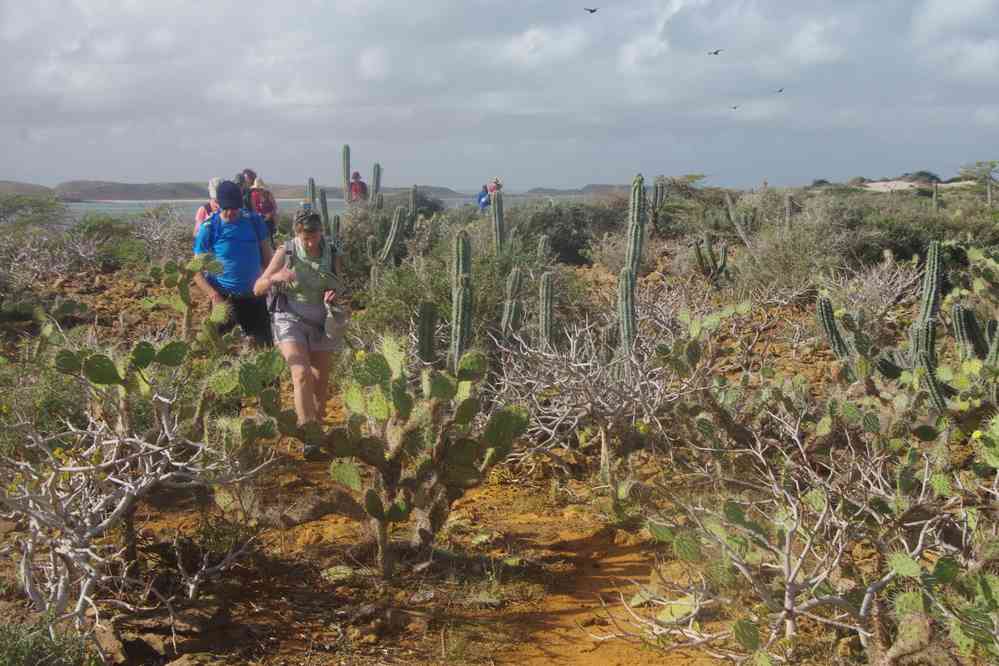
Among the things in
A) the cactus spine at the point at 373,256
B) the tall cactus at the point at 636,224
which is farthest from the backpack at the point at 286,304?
the cactus spine at the point at 373,256

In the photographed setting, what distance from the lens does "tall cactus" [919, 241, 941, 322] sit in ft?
21.3

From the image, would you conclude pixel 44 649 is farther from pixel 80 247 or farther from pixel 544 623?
pixel 80 247

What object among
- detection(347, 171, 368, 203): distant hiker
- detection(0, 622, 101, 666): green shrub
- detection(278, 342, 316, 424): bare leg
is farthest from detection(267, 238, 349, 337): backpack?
detection(347, 171, 368, 203): distant hiker

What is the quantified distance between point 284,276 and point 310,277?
0.51 ft

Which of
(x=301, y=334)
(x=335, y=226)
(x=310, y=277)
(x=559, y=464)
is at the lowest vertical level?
(x=559, y=464)

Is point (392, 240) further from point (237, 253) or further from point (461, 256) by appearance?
point (237, 253)

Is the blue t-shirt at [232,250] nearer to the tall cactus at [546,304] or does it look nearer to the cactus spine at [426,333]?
the cactus spine at [426,333]

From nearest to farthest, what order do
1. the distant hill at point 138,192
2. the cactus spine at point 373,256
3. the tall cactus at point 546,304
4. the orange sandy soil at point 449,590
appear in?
the orange sandy soil at point 449,590
the tall cactus at point 546,304
the cactus spine at point 373,256
the distant hill at point 138,192

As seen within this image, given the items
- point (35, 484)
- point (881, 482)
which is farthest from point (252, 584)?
point (881, 482)

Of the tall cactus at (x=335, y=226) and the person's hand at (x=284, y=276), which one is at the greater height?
the tall cactus at (x=335, y=226)

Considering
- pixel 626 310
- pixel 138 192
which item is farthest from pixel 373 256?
pixel 138 192

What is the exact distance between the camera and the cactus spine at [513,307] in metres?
6.67

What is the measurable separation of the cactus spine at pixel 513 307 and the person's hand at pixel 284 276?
5.86 feet

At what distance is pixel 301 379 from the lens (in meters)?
5.19
